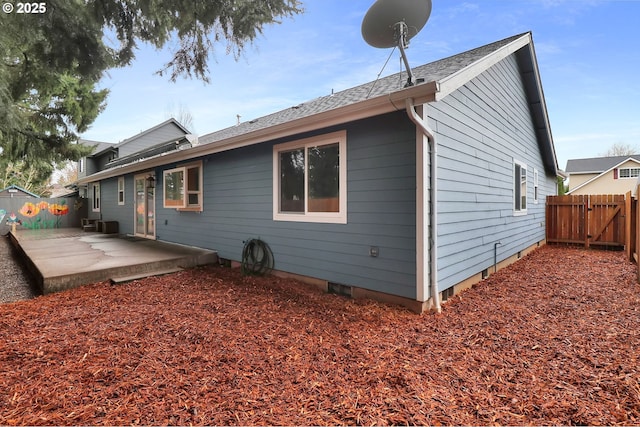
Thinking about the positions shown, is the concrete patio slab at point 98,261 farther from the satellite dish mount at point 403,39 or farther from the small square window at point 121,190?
the satellite dish mount at point 403,39

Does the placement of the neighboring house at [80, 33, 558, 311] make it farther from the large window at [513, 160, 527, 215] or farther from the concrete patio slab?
the concrete patio slab

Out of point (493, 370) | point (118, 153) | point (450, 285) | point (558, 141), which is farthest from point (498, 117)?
point (558, 141)

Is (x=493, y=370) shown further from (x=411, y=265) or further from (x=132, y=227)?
(x=132, y=227)

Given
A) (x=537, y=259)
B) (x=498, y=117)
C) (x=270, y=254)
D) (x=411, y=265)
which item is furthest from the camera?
(x=537, y=259)

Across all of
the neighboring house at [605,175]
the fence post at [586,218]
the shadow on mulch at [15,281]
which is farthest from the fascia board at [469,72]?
the neighboring house at [605,175]

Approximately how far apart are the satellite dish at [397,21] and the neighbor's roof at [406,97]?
37 centimetres

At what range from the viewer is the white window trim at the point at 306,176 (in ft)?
14.1

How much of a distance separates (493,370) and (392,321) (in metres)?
1.14

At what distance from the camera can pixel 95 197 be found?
47.6ft

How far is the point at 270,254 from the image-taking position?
551 centimetres

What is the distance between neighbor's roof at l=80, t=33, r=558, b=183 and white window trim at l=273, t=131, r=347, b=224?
0.89ft

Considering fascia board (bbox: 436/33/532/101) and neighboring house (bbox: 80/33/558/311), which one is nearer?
fascia board (bbox: 436/33/532/101)

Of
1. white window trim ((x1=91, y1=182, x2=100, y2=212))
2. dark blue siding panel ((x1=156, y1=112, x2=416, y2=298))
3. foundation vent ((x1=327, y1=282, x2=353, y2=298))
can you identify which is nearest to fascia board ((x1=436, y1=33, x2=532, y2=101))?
dark blue siding panel ((x1=156, y1=112, x2=416, y2=298))

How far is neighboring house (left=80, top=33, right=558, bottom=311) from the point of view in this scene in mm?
3645
